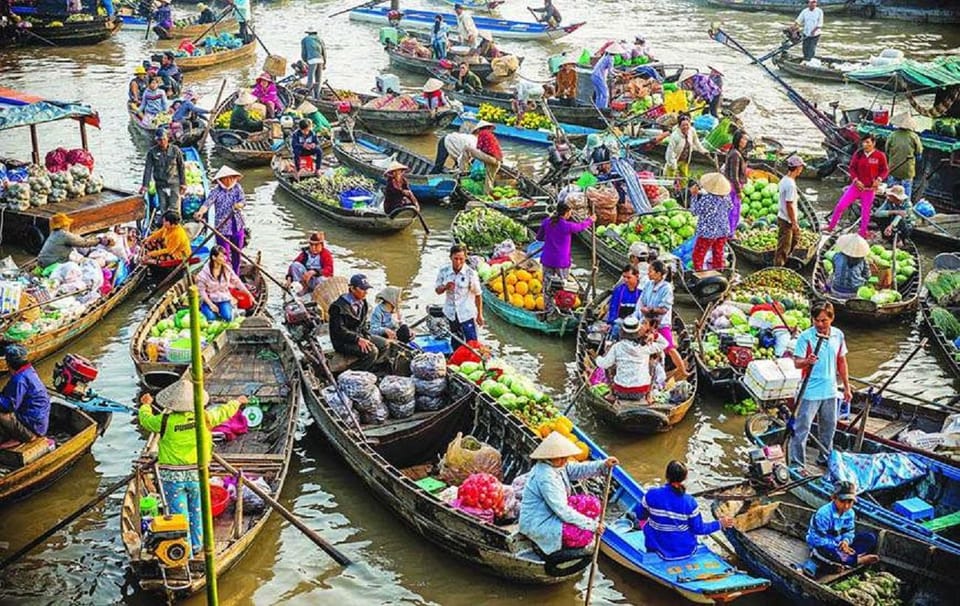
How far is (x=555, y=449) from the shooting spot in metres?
8.75

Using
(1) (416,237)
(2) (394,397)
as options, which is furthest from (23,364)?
(1) (416,237)

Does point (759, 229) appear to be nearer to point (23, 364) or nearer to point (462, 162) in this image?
point (462, 162)

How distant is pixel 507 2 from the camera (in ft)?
132

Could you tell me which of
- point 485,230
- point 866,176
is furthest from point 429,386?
point 866,176

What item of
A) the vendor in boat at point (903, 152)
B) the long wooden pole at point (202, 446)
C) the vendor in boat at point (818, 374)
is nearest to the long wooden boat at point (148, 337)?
the long wooden pole at point (202, 446)

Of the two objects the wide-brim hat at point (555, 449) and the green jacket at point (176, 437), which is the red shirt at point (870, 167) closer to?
the wide-brim hat at point (555, 449)

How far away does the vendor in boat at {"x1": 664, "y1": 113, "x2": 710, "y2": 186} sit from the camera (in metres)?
17.8

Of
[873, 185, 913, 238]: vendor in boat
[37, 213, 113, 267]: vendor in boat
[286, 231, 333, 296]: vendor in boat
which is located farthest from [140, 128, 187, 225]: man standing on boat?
[873, 185, 913, 238]: vendor in boat

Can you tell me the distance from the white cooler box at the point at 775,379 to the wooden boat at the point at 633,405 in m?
1.09

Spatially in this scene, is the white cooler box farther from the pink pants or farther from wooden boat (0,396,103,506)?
wooden boat (0,396,103,506)

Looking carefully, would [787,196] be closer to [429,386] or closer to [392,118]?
[429,386]

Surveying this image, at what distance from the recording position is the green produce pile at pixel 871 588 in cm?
852

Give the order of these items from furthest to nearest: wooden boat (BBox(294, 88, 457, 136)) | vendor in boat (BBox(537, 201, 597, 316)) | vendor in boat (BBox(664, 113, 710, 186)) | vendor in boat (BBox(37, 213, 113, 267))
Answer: wooden boat (BBox(294, 88, 457, 136))
vendor in boat (BBox(664, 113, 710, 186))
vendor in boat (BBox(37, 213, 113, 267))
vendor in boat (BBox(537, 201, 597, 316))

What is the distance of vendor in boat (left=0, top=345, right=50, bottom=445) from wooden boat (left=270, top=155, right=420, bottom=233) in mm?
7779
